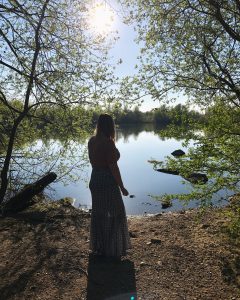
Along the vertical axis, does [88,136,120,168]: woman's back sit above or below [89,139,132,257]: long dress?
above

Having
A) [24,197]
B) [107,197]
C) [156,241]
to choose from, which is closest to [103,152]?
[107,197]

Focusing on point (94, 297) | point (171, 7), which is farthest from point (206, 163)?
point (171, 7)

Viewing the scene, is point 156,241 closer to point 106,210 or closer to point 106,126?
point 106,210

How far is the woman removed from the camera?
19.7 ft

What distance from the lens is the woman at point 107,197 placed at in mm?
6020

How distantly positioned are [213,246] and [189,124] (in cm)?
243

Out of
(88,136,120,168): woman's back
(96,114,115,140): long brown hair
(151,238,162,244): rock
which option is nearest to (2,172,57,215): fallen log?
(151,238,162,244): rock

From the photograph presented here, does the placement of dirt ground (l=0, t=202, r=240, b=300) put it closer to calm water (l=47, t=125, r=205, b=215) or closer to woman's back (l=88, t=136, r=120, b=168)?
woman's back (l=88, t=136, r=120, b=168)

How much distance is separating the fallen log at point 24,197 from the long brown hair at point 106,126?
4.76 meters

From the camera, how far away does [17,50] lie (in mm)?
8719

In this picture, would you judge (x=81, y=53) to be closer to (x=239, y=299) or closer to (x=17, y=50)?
(x=17, y=50)

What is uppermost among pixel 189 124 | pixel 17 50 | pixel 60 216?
pixel 17 50

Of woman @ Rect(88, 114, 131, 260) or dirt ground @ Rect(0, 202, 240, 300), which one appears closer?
dirt ground @ Rect(0, 202, 240, 300)

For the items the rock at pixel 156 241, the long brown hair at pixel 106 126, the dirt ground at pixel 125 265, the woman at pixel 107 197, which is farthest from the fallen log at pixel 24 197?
the long brown hair at pixel 106 126
